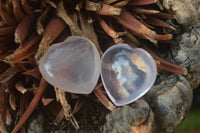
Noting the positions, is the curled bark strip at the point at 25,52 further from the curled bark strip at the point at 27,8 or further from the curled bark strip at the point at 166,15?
the curled bark strip at the point at 166,15

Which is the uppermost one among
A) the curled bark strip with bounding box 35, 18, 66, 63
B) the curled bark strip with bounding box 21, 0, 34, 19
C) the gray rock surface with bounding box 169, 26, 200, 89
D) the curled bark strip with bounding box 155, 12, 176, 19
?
the curled bark strip with bounding box 21, 0, 34, 19

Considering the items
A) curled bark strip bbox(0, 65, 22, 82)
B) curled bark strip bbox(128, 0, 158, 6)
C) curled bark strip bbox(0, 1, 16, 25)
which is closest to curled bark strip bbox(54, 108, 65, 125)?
curled bark strip bbox(0, 65, 22, 82)

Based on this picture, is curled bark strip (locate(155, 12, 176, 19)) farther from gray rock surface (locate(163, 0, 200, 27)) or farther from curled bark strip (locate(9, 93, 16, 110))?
curled bark strip (locate(9, 93, 16, 110))

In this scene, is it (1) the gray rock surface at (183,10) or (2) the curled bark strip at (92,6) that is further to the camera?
(1) the gray rock surface at (183,10)

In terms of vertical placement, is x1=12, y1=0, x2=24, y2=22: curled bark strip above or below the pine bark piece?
above

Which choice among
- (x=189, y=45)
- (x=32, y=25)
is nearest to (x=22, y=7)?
(x=32, y=25)

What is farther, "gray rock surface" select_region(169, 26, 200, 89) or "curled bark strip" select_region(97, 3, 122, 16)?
"gray rock surface" select_region(169, 26, 200, 89)

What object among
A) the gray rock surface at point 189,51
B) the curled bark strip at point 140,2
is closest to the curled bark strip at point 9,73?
the curled bark strip at point 140,2
